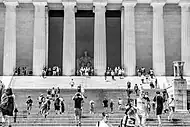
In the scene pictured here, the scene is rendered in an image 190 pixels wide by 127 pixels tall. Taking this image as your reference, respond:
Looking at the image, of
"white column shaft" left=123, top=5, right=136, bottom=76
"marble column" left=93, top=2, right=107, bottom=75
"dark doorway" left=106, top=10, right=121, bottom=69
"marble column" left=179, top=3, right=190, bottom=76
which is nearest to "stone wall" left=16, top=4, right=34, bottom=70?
"marble column" left=93, top=2, right=107, bottom=75

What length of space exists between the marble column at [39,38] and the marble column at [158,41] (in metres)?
15.3

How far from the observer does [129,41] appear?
5969 cm

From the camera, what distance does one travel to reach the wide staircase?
2762cm

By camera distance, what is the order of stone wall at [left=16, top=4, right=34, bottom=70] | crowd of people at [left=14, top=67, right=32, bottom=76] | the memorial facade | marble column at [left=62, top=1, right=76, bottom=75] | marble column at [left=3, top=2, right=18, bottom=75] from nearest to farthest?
crowd of people at [left=14, top=67, right=32, bottom=76] → marble column at [left=62, top=1, right=76, bottom=75] → marble column at [left=3, top=2, right=18, bottom=75] → the memorial facade → stone wall at [left=16, top=4, right=34, bottom=70]

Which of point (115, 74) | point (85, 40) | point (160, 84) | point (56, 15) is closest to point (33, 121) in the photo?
point (160, 84)

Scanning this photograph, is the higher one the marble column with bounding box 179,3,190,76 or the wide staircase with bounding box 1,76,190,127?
the marble column with bounding box 179,3,190,76

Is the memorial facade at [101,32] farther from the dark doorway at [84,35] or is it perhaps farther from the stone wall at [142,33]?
the dark doorway at [84,35]

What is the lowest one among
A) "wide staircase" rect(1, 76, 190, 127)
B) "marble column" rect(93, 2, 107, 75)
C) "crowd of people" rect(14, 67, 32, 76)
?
"wide staircase" rect(1, 76, 190, 127)

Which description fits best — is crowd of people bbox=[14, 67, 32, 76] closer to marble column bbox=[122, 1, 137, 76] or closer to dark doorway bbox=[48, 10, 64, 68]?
dark doorway bbox=[48, 10, 64, 68]

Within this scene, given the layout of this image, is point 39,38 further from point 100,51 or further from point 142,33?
point 142,33

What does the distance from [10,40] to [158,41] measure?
2044cm

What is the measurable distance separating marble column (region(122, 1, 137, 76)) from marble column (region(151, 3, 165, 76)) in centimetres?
294

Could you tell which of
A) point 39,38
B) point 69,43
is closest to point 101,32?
point 69,43

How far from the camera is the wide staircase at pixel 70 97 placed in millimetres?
27622
